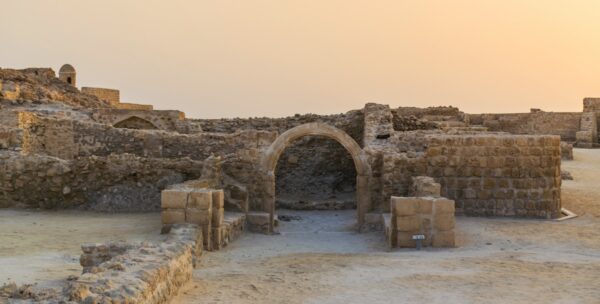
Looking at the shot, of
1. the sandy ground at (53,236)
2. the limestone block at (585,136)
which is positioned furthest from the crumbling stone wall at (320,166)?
the limestone block at (585,136)

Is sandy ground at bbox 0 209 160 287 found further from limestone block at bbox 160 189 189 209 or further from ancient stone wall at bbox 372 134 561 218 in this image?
ancient stone wall at bbox 372 134 561 218

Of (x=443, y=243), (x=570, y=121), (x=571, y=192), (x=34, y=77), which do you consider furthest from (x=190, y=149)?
(x=570, y=121)

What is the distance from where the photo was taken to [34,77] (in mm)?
24891

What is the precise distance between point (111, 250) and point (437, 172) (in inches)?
286

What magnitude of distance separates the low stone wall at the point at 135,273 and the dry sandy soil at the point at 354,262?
26 centimetres

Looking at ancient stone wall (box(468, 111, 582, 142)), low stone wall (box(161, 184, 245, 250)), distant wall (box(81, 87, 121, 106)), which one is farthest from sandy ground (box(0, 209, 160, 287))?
distant wall (box(81, 87, 121, 106))

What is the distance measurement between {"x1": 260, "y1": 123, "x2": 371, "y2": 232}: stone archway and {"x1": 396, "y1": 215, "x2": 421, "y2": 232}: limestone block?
311 centimetres

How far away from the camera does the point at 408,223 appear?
382 inches

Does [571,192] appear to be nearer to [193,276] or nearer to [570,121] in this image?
[193,276]

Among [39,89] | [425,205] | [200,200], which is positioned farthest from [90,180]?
[39,89]

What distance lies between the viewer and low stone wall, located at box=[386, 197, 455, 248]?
31.5ft

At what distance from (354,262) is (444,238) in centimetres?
198

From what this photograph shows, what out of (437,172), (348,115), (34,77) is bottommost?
(437,172)

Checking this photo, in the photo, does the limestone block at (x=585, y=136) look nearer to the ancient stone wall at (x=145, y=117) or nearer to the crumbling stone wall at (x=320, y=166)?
the crumbling stone wall at (x=320, y=166)
